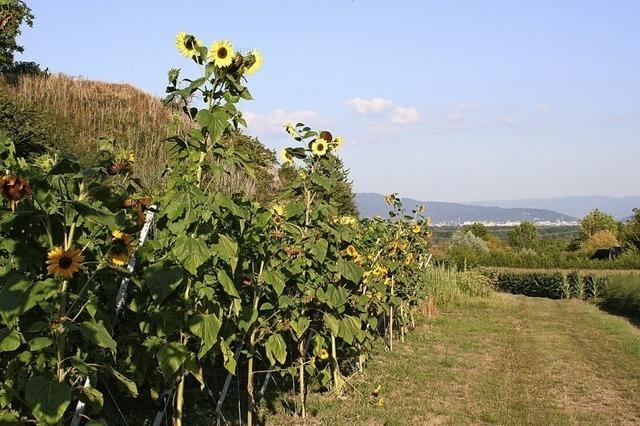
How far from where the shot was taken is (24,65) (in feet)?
55.8

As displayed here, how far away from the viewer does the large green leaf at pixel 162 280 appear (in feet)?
8.86

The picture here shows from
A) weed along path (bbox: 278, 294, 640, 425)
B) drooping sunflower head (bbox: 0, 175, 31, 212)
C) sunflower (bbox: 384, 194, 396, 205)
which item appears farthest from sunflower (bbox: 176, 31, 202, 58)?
sunflower (bbox: 384, 194, 396, 205)

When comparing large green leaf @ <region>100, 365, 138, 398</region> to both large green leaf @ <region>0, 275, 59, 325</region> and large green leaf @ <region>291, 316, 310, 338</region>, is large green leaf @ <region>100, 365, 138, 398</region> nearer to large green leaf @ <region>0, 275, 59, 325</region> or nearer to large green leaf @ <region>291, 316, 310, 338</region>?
large green leaf @ <region>0, 275, 59, 325</region>

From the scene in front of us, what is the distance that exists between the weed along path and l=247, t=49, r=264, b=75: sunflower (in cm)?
315

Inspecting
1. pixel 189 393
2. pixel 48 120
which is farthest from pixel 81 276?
pixel 48 120

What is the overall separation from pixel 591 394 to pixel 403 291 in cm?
318

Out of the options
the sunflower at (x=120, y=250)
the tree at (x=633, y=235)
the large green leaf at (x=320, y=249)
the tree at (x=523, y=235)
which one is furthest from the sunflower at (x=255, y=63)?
the tree at (x=523, y=235)

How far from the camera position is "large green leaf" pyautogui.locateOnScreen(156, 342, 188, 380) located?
275 cm

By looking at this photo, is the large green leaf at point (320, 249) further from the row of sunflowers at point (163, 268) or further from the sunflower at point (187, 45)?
the sunflower at point (187, 45)

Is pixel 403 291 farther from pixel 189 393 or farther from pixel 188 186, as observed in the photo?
pixel 188 186

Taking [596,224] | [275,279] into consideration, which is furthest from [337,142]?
[596,224]

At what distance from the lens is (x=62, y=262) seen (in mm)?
1918

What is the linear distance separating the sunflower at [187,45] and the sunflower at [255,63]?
27cm

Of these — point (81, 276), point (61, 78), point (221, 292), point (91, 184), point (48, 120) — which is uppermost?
point (61, 78)
